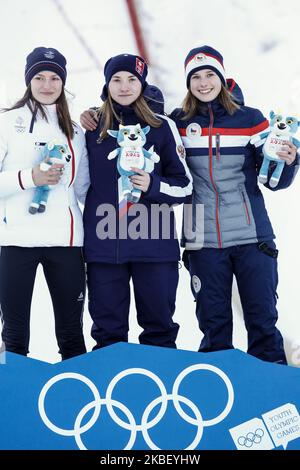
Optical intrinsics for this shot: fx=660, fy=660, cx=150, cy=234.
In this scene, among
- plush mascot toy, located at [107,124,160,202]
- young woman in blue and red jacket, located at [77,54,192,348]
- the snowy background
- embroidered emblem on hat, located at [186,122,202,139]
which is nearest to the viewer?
plush mascot toy, located at [107,124,160,202]

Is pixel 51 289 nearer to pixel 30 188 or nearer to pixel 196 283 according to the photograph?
pixel 30 188

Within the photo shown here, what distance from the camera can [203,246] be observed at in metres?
2.31

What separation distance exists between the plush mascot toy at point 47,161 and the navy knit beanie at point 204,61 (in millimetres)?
578

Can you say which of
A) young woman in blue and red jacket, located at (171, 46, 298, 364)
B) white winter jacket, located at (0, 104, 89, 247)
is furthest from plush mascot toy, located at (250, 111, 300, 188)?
white winter jacket, located at (0, 104, 89, 247)

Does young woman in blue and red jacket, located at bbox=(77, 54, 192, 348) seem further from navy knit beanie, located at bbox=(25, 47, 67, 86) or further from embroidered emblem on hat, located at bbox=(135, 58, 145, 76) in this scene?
navy knit beanie, located at bbox=(25, 47, 67, 86)

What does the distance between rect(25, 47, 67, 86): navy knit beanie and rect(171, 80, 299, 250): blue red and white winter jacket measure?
478mm

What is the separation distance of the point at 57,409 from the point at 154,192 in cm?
77

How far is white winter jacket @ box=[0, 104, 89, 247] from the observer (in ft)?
7.14

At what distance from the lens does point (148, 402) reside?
187 cm

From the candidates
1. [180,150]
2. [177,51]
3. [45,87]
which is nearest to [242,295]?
[180,150]

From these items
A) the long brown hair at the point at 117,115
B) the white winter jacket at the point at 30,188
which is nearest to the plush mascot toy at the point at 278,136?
the long brown hair at the point at 117,115

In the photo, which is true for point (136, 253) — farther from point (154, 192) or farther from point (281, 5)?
point (281, 5)

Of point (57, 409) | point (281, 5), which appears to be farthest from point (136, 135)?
point (281, 5)

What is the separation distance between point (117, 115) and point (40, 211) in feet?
1.46
